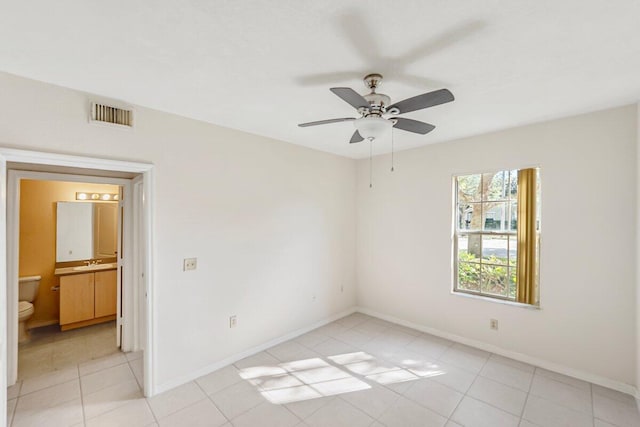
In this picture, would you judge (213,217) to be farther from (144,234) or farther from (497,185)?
(497,185)

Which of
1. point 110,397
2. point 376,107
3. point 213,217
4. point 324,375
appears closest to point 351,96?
point 376,107

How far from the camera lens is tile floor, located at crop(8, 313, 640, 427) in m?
2.24

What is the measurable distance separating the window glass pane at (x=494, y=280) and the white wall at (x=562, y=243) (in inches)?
8.3

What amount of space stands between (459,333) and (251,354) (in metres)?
2.61

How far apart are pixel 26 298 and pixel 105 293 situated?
895 millimetres

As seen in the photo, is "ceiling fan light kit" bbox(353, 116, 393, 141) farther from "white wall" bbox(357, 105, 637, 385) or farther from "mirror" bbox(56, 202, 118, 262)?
"mirror" bbox(56, 202, 118, 262)

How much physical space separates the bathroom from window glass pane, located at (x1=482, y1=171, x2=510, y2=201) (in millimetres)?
4644

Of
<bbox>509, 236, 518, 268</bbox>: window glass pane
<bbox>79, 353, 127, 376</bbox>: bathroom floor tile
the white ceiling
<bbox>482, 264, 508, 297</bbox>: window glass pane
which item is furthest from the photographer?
<bbox>482, 264, 508, 297</bbox>: window glass pane

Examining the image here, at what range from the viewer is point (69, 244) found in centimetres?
425

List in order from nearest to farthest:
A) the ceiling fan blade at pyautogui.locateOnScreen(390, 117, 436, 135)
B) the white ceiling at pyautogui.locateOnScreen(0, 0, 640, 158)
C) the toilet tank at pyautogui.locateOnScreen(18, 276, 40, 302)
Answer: the white ceiling at pyautogui.locateOnScreen(0, 0, 640, 158) → the ceiling fan blade at pyautogui.locateOnScreen(390, 117, 436, 135) → the toilet tank at pyautogui.locateOnScreen(18, 276, 40, 302)

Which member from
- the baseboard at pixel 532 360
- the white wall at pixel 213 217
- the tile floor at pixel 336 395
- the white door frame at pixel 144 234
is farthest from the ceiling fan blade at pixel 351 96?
the baseboard at pixel 532 360

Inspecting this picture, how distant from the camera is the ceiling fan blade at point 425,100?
1667mm

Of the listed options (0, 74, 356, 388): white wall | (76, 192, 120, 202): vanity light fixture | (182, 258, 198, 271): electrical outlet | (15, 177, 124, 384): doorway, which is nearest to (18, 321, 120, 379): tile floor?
(15, 177, 124, 384): doorway

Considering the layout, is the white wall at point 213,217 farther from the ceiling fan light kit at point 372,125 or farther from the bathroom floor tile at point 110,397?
the ceiling fan light kit at point 372,125
